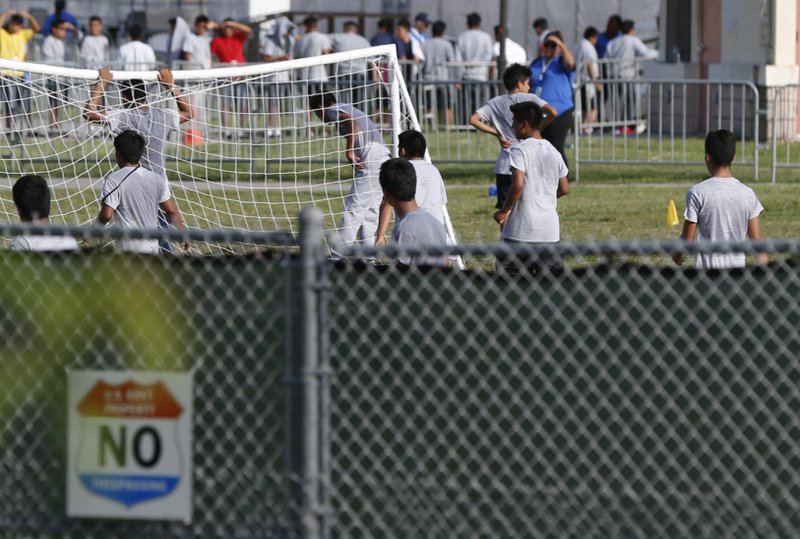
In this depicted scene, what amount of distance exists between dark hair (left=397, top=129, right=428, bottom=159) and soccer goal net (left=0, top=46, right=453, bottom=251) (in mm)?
1165

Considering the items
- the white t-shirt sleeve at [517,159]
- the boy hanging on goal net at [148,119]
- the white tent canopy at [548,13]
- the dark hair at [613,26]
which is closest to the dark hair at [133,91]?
the boy hanging on goal net at [148,119]

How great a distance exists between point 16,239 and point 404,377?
9.75ft

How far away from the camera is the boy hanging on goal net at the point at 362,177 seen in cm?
1089

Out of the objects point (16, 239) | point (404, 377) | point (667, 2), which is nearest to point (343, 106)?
point (16, 239)

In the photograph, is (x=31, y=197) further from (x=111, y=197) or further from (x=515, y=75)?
(x=515, y=75)

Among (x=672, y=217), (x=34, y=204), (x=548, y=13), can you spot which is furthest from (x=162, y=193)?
(x=548, y=13)

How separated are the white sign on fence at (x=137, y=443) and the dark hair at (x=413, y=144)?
4.71 metres

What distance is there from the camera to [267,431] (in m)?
5.51

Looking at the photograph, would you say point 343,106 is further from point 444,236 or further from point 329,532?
point 329,532

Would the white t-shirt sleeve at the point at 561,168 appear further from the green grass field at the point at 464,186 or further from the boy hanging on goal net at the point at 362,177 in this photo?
the green grass field at the point at 464,186

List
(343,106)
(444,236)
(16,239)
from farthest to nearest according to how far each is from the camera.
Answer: (343,106), (444,236), (16,239)

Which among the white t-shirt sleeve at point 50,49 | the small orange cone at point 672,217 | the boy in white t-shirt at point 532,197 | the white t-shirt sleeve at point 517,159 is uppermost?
the white t-shirt sleeve at point 50,49

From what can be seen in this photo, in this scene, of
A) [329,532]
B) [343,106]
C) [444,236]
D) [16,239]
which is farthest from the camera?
[343,106]

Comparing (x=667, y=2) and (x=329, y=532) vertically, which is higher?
(x=667, y=2)
